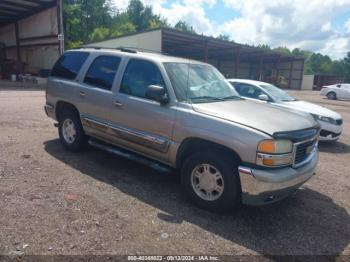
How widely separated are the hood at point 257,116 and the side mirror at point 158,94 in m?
0.43

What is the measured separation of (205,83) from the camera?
466cm

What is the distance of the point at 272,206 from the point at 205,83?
6.82ft

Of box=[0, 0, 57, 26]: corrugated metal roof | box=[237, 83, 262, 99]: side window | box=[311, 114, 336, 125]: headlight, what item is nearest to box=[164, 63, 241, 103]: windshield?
box=[237, 83, 262, 99]: side window

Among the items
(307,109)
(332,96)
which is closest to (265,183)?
(307,109)

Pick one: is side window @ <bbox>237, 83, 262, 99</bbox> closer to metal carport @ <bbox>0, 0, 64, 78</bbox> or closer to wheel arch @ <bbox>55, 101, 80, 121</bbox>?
wheel arch @ <bbox>55, 101, 80, 121</bbox>

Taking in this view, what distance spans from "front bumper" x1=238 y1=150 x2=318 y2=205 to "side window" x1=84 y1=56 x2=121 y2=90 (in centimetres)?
274

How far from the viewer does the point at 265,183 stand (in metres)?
3.35

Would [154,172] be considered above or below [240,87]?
below

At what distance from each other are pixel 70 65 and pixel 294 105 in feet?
19.3

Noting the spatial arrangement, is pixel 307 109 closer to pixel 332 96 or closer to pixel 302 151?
pixel 302 151

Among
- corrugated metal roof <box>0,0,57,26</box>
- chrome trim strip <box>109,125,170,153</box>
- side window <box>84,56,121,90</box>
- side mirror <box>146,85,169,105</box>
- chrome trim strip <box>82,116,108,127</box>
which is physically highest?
corrugated metal roof <box>0,0,57,26</box>

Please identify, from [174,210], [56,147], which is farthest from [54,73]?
[174,210]

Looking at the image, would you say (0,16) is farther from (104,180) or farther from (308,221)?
(308,221)

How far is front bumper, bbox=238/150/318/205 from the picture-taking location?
336cm
